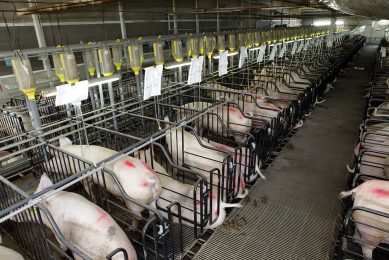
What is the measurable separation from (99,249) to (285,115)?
11.6 ft

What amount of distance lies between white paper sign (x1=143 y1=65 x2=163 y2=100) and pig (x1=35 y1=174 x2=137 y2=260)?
127 cm

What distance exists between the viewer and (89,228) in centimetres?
226

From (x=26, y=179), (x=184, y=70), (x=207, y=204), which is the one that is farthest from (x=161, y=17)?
(x=207, y=204)

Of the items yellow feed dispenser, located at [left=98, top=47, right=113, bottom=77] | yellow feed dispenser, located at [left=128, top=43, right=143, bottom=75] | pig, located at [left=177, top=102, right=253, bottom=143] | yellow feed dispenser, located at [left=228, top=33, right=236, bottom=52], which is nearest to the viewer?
yellow feed dispenser, located at [left=98, top=47, right=113, bottom=77]

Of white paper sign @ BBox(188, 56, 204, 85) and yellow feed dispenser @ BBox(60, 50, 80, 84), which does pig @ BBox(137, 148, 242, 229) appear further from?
white paper sign @ BBox(188, 56, 204, 85)

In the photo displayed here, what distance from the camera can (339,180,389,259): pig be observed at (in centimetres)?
228

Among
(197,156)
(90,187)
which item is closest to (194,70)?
(197,156)

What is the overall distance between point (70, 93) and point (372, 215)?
272cm

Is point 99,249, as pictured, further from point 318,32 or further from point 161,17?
point 318,32

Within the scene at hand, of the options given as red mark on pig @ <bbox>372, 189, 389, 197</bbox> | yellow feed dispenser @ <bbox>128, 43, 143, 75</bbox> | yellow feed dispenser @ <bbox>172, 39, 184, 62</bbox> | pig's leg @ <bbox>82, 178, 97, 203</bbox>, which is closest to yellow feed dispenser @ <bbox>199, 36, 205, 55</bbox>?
yellow feed dispenser @ <bbox>172, 39, 184, 62</bbox>

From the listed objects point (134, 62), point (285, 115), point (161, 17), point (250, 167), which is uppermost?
point (161, 17)

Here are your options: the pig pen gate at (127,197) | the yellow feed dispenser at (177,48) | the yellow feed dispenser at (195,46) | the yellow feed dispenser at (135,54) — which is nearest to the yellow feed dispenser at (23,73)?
the pig pen gate at (127,197)

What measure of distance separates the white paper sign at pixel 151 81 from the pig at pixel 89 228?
1.27 m

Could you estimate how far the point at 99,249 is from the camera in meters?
2.22
